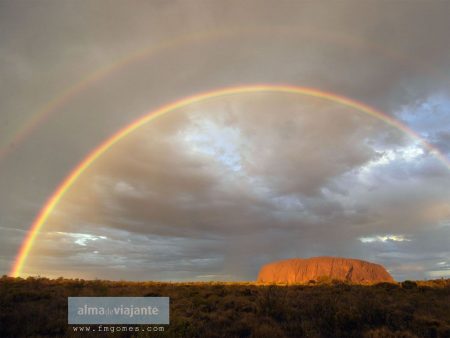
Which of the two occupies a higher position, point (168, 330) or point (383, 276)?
point (168, 330)

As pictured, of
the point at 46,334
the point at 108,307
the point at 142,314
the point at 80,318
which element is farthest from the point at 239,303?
the point at 46,334

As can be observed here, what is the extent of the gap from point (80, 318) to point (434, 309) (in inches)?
689

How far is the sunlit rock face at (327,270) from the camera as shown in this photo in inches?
4345

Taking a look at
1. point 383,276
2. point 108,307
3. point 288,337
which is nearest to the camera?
point 288,337

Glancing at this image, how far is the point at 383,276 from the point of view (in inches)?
4397

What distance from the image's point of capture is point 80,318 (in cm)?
1431

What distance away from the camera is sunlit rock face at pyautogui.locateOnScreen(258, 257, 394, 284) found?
4345 inches

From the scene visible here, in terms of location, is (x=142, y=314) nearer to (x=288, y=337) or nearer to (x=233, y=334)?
(x=233, y=334)

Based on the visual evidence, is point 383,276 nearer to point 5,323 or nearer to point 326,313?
point 326,313

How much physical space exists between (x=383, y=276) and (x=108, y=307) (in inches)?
4500

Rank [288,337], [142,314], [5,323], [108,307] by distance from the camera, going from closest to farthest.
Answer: [288,337] → [5,323] → [142,314] → [108,307]

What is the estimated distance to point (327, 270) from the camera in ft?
379

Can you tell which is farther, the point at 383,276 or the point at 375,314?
the point at 383,276

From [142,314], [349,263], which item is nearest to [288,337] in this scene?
[142,314]
